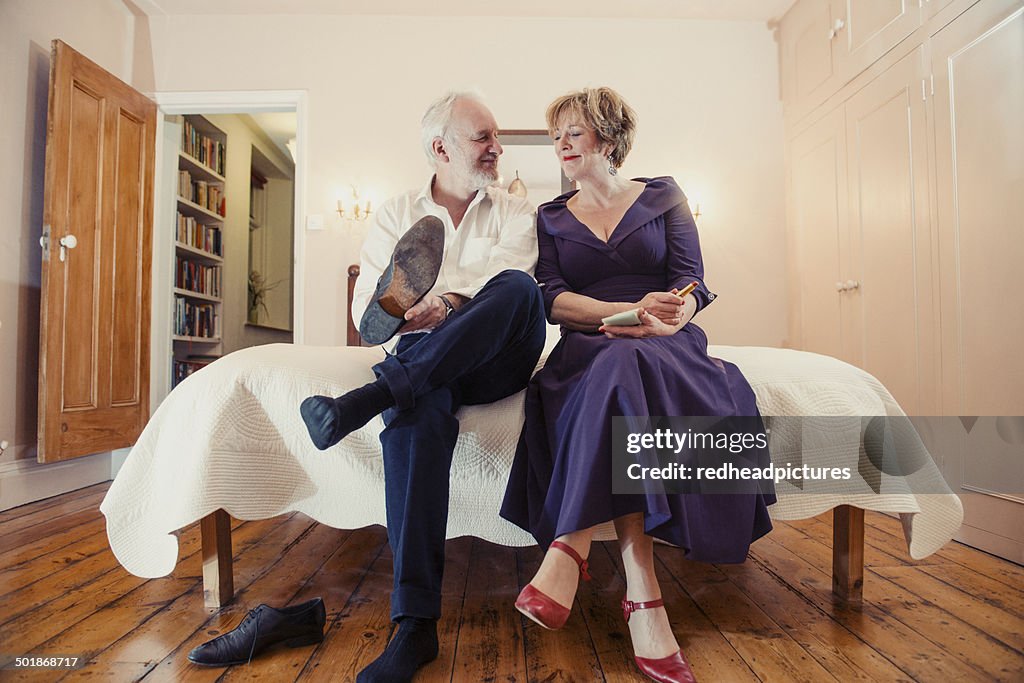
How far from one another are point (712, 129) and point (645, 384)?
3.09 m

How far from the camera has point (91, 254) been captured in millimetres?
3148

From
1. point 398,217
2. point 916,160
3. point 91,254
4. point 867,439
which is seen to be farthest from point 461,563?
point 91,254

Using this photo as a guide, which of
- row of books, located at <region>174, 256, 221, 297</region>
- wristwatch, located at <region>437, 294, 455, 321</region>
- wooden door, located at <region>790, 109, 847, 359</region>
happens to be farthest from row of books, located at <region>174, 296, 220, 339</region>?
wooden door, located at <region>790, 109, 847, 359</region>

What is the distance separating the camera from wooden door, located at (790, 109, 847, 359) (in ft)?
10.6

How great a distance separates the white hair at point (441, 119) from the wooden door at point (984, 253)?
5.45 feet

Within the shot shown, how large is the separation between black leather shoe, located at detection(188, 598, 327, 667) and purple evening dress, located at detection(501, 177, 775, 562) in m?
0.44

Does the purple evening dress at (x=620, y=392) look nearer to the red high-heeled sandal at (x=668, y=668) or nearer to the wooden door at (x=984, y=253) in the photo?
the red high-heeled sandal at (x=668, y=668)

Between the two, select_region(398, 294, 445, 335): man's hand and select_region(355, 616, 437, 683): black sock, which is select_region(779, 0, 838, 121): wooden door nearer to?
select_region(398, 294, 445, 335): man's hand

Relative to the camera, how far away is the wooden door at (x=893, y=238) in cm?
251

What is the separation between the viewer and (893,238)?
2.72 meters

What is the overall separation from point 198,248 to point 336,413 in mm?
4026

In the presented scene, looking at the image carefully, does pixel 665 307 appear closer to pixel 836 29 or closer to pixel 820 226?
pixel 820 226

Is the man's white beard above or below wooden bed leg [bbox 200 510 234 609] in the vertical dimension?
above
